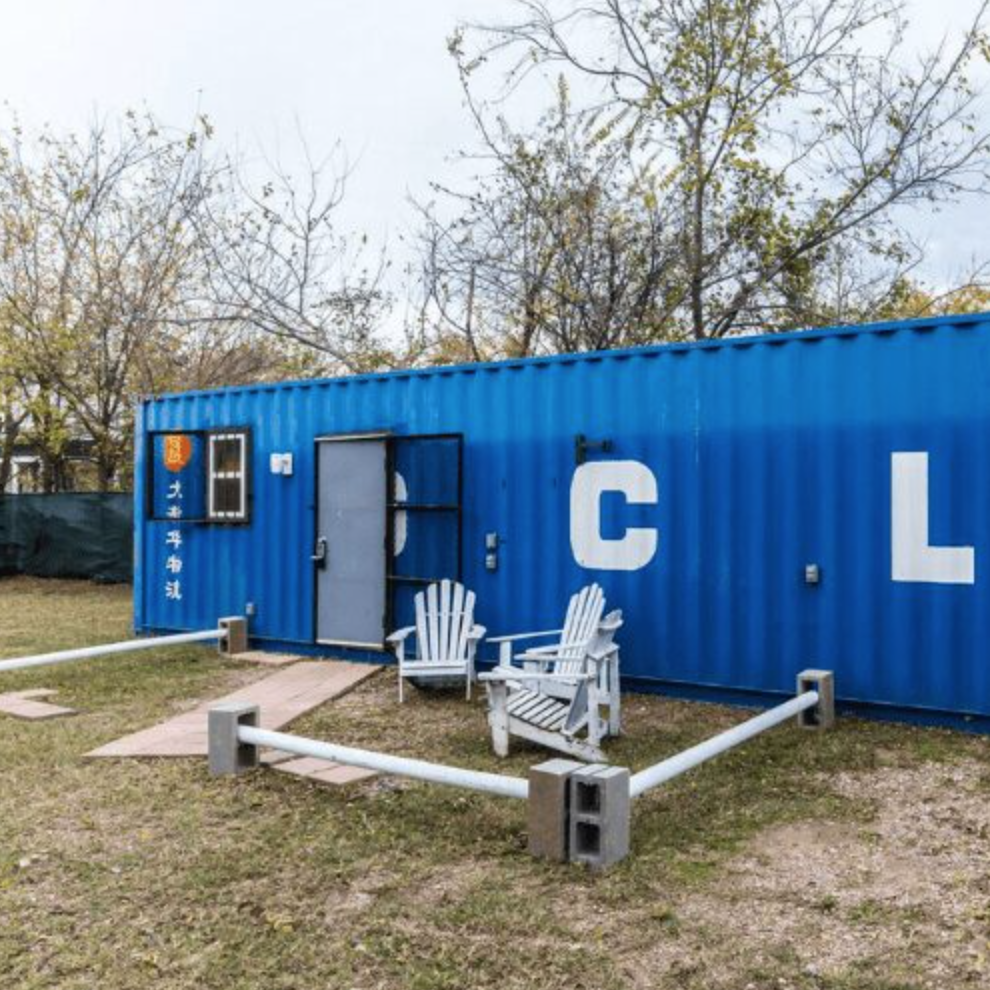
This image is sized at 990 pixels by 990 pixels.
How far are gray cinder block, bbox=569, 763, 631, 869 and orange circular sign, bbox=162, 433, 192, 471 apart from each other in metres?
7.11

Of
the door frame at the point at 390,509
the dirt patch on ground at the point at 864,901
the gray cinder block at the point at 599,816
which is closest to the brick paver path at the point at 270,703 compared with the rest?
the door frame at the point at 390,509

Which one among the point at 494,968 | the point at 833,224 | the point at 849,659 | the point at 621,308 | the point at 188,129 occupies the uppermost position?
the point at 188,129

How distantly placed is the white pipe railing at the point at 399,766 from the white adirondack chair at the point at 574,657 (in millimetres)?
1190

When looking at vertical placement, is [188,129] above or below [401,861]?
above

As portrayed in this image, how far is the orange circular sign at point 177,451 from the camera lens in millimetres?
9797

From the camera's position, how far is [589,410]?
7.17 meters

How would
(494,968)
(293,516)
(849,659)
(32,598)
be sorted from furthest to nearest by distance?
(32,598)
(293,516)
(849,659)
(494,968)

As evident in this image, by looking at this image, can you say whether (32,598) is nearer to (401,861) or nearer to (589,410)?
(589,410)

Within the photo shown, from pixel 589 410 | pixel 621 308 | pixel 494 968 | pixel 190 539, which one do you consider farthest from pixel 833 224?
pixel 494 968

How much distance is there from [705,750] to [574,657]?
1379mm

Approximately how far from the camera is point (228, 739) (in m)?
4.89

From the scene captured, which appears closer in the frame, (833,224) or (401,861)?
(401,861)

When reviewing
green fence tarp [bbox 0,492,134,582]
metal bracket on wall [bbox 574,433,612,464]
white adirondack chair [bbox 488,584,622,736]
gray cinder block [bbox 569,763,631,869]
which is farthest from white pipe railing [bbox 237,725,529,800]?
green fence tarp [bbox 0,492,134,582]

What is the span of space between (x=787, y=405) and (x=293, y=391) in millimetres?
4583
